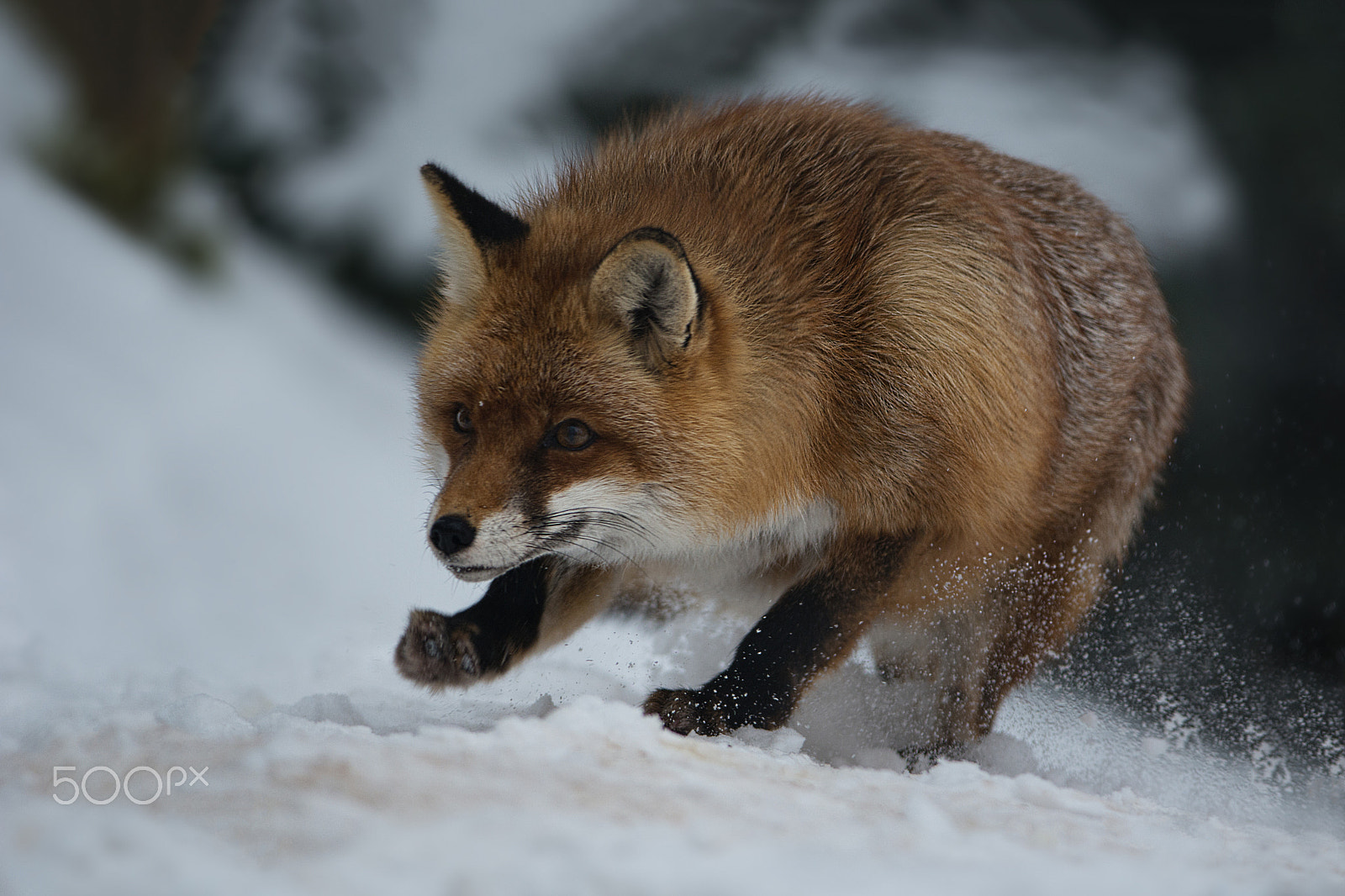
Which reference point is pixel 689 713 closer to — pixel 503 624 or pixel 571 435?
pixel 503 624

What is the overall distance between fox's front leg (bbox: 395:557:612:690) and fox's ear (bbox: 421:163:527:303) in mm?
941

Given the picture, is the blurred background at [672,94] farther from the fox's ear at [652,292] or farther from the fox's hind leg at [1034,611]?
the fox's ear at [652,292]

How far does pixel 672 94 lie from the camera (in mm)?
6457

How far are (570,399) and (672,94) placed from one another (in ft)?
13.9

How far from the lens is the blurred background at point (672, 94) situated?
6.61 metres

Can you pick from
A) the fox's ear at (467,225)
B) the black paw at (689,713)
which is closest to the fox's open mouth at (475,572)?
the black paw at (689,713)

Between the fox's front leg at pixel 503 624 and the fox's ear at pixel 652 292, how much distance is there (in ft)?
2.99

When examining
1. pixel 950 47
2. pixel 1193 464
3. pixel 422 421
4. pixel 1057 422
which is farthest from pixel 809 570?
pixel 950 47

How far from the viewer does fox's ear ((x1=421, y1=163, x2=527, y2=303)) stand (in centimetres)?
307

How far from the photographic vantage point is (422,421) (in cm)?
325

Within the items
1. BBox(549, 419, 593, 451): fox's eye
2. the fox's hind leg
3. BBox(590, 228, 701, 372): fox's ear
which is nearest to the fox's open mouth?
BBox(549, 419, 593, 451): fox's eye

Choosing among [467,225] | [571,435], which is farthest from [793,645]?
[467,225]

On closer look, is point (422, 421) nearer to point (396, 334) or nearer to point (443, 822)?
point (443, 822)

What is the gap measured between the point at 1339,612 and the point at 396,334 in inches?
243
